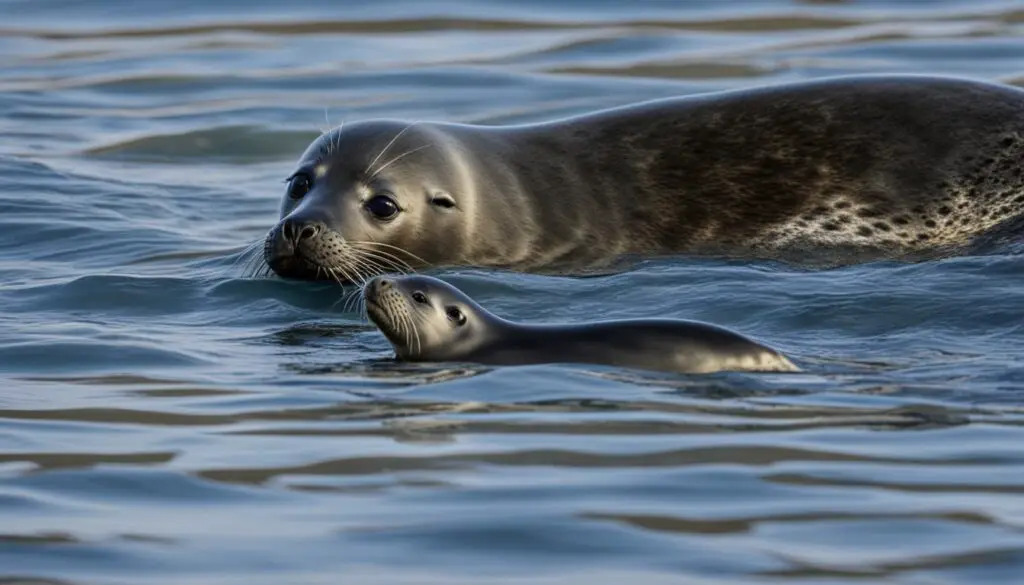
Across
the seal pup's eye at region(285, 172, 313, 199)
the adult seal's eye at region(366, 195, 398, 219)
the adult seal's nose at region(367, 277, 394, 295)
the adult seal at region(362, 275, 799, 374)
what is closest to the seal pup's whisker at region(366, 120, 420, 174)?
the adult seal's eye at region(366, 195, 398, 219)

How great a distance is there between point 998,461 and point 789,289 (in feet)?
9.20

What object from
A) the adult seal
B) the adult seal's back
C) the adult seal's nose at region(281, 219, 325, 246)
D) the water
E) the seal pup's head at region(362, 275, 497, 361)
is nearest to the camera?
the water

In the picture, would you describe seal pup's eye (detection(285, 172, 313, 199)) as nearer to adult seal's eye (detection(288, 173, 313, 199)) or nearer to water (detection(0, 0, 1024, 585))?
adult seal's eye (detection(288, 173, 313, 199))

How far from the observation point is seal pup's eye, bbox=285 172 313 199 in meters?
10.2

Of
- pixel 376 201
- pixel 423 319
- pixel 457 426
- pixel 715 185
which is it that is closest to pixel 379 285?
pixel 423 319

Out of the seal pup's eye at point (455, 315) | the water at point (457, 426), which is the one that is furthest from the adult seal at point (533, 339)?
the water at point (457, 426)

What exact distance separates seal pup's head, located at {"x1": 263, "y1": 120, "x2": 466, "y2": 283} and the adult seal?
142cm

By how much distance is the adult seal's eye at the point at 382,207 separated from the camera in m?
10.1

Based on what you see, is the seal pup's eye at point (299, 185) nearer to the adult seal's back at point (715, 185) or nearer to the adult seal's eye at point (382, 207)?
the adult seal's back at point (715, 185)

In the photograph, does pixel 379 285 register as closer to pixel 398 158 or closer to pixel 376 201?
pixel 376 201

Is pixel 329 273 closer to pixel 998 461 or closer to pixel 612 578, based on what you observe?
pixel 998 461

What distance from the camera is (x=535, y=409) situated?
709 centimetres

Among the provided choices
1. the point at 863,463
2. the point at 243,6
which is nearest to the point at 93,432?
the point at 863,463

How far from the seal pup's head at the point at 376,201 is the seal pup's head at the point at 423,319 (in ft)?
4.82
